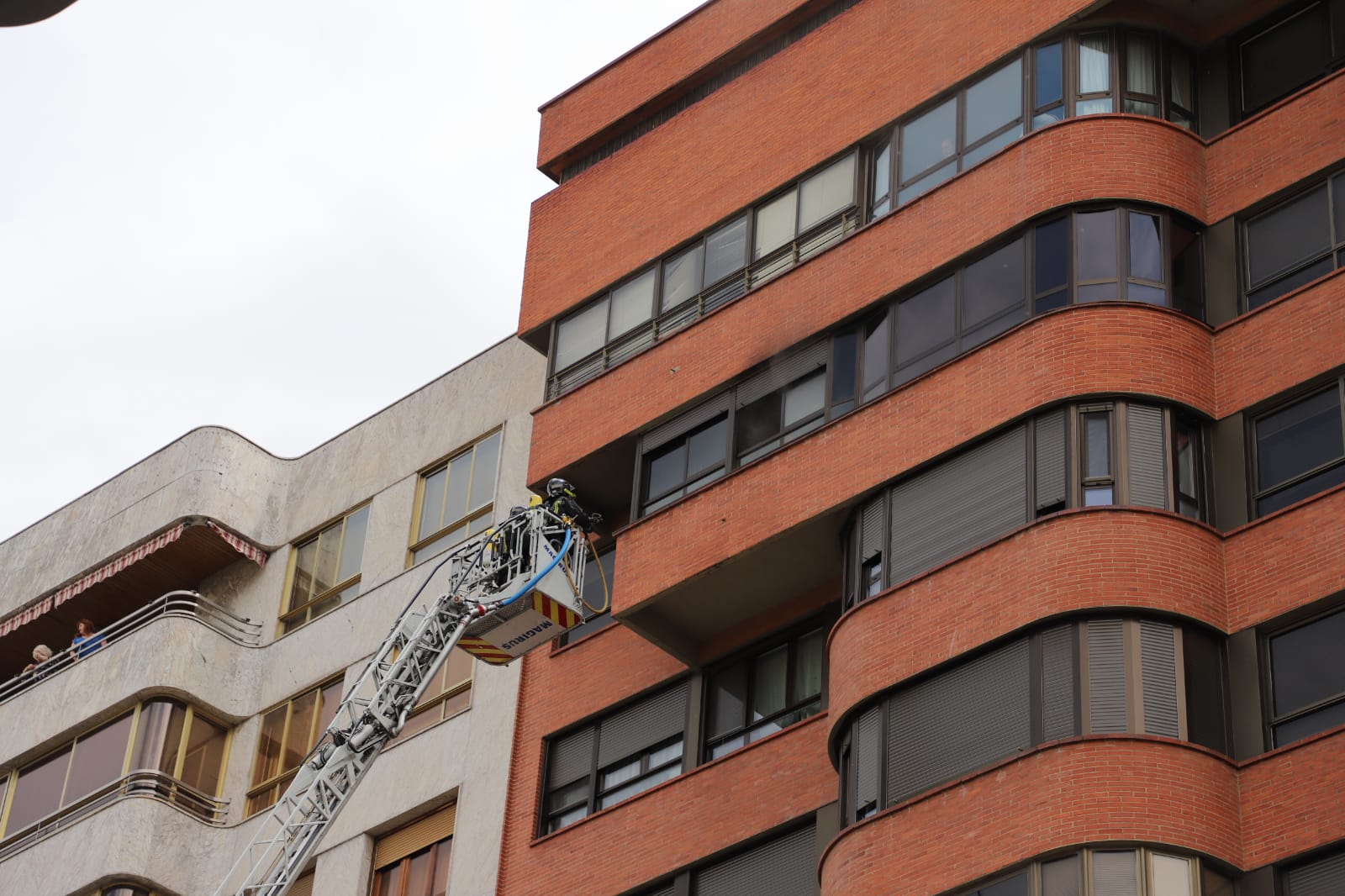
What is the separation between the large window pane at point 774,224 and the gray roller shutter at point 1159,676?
923cm

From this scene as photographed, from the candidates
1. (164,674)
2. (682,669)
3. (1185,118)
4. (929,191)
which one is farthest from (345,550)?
(1185,118)

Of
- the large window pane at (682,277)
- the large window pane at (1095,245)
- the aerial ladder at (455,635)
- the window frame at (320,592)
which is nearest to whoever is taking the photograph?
the large window pane at (1095,245)

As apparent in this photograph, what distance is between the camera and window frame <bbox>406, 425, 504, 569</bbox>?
1310 inches

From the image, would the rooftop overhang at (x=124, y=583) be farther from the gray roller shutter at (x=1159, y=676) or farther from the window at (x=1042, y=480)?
the gray roller shutter at (x=1159, y=676)

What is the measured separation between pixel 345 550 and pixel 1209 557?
57.3 feet

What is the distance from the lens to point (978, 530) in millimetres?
22953

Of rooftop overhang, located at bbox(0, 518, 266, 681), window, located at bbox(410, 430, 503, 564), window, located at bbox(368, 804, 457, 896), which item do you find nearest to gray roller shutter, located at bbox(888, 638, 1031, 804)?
window, located at bbox(368, 804, 457, 896)

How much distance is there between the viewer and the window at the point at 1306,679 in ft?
68.3

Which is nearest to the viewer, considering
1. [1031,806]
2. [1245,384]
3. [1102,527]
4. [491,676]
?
[1031,806]

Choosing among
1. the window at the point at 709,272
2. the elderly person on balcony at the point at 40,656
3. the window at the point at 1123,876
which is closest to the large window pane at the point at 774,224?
the window at the point at 709,272

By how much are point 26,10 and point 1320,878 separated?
16.0 m

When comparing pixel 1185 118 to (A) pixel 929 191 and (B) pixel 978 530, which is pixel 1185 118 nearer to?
(A) pixel 929 191

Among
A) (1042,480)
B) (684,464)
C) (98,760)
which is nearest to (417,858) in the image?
(98,760)

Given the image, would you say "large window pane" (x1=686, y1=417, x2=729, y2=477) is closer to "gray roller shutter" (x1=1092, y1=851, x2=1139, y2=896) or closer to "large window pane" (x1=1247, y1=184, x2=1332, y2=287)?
"large window pane" (x1=1247, y1=184, x2=1332, y2=287)
